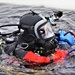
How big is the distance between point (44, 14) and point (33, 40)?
3.91 m

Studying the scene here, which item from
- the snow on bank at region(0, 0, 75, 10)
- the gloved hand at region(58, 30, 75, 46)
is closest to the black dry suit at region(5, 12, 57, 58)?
the gloved hand at region(58, 30, 75, 46)

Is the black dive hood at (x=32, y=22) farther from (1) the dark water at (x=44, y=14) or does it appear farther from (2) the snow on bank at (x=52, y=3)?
(2) the snow on bank at (x=52, y=3)

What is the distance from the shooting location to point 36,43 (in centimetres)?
468

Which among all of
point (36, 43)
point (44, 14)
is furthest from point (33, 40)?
point (44, 14)

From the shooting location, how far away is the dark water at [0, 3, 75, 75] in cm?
473

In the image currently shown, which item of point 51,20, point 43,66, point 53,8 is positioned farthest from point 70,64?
point 53,8

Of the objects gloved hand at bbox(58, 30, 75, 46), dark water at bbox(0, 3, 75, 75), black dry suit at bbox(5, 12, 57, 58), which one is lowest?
dark water at bbox(0, 3, 75, 75)

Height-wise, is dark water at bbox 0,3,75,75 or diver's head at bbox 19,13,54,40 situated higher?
diver's head at bbox 19,13,54,40

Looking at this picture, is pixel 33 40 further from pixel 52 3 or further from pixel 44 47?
pixel 52 3

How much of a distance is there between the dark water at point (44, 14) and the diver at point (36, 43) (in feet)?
0.58

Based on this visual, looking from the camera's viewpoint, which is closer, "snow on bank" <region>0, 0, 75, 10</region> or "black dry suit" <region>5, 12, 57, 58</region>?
"black dry suit" <region>5, 12, 57, 58</region>

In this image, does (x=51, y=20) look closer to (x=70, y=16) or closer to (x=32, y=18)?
(x=32, y=18)

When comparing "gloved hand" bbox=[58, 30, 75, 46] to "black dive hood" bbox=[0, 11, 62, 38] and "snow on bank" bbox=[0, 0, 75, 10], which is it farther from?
"snow on bank" bbox=[0, 0, 75, 10]

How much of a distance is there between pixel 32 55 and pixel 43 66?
278 millimetres
